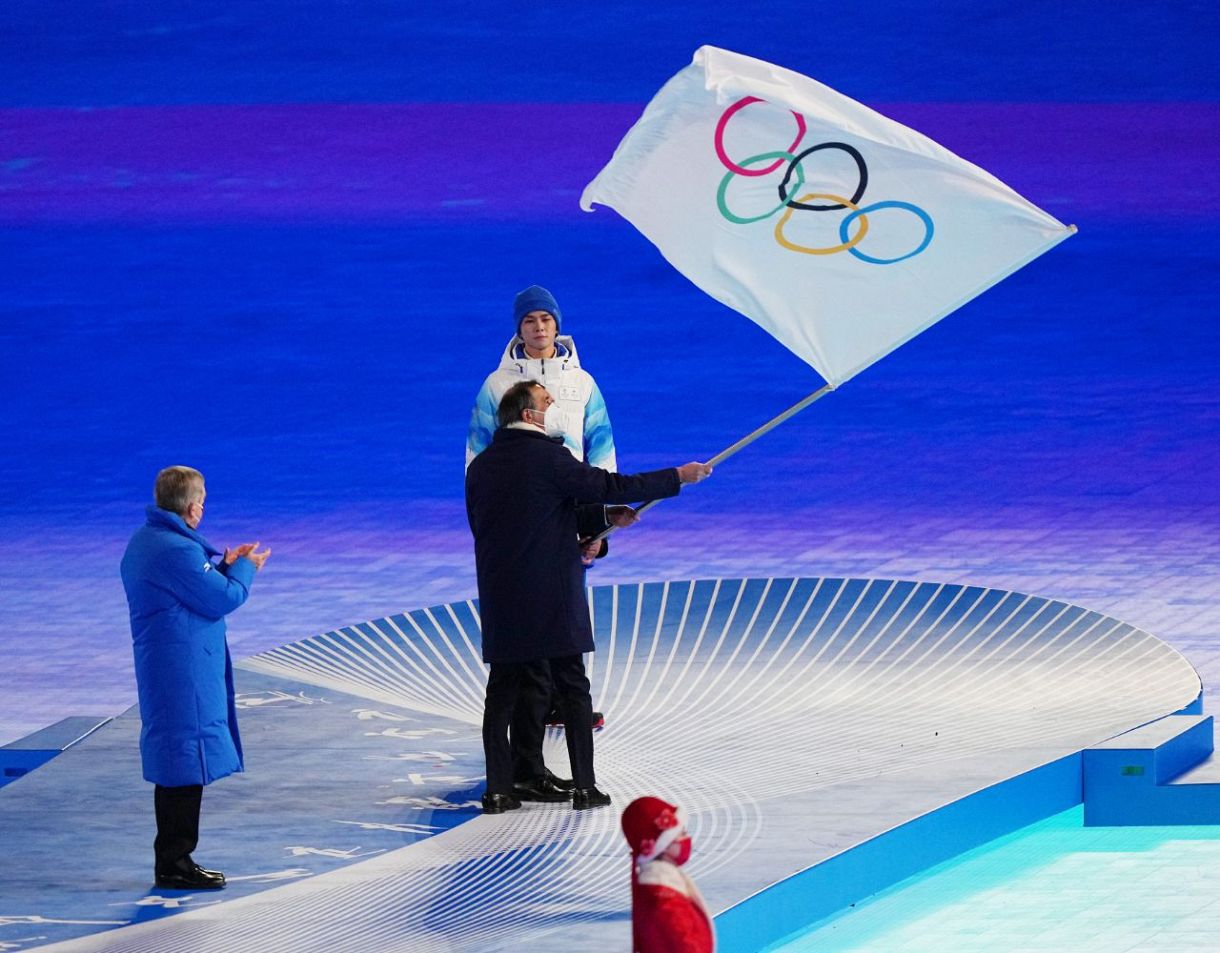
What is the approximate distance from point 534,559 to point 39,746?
2.06 m

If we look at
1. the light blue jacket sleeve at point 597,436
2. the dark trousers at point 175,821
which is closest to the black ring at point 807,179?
the light blue jacket sleeve at point 597,436

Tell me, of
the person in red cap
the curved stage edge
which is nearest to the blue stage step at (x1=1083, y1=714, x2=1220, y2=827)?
the curved stage edge

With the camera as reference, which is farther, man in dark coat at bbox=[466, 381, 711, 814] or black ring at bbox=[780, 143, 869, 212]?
black ring at bbox=[780, 143, 869, 212]

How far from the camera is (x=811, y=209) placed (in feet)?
19.2

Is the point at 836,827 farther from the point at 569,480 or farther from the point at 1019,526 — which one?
the point at 1019,526

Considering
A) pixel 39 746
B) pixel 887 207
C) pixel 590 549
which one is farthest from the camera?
pixel 39 746

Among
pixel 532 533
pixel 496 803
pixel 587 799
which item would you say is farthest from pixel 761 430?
pixel 496 803

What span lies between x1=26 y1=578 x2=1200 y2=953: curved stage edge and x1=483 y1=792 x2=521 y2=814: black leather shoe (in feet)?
0.15

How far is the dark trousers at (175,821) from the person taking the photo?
496 centimetres

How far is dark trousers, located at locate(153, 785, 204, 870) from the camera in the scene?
195 inches

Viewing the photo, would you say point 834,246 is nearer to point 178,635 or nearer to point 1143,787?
point 1143,787

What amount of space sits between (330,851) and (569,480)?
3.72 feet

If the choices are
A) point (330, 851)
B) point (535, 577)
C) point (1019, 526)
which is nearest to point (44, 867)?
point (330, 851)

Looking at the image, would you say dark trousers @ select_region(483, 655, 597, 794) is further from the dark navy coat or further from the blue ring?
the blue ring
